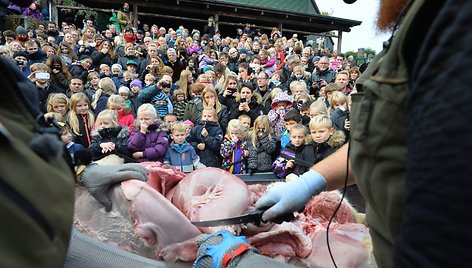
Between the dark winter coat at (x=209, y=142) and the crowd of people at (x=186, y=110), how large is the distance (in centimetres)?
1

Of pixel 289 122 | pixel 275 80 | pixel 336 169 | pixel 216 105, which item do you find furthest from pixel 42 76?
pixel 336 169

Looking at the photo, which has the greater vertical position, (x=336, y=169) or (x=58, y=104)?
(x=336, y=169)

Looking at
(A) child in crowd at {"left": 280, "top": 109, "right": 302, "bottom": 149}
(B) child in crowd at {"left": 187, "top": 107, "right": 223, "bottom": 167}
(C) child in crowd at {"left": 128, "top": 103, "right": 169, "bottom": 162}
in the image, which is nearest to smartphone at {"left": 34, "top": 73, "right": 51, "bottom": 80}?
(C) child in crowd at {"left": 128, "top": 103, "right": 169, "bottom": 162}

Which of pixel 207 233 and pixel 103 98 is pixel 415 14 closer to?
pixel 207 233

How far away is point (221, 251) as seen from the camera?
1.74 meters

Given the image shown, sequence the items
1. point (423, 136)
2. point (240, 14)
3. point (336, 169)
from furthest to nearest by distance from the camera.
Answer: point (240, 14), point (336, 169), point (423, 136)

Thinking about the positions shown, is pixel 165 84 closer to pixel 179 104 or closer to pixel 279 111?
pixel 179 104

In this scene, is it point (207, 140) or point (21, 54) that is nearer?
point (207, 140)

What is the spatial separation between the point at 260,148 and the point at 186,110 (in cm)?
153

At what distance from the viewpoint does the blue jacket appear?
175 inches

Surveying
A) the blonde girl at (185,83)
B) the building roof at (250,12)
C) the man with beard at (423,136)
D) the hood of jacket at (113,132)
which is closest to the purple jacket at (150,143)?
the hood of jacket at (113,132)

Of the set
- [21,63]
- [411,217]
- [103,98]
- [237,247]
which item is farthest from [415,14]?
[21,63]

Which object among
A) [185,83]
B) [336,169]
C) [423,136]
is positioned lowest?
[185,83]

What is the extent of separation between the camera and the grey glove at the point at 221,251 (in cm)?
170
